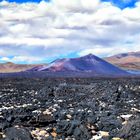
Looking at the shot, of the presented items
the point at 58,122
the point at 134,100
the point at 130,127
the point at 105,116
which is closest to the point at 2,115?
the point at 58,122

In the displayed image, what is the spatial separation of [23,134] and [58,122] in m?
4.82

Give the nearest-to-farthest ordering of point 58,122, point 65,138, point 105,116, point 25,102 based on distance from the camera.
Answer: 1. point 65,138
2. point 58,122
3. point 105,116
4. point 25,102

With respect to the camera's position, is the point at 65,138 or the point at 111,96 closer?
the point at 65,138

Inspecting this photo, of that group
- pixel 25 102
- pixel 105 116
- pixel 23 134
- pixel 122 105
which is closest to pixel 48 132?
pixel 23 134

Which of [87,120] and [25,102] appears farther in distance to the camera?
[25,102]

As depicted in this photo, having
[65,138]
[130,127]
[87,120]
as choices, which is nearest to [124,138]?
[130,127]

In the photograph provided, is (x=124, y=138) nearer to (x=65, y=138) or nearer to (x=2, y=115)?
(x=65, y=138)

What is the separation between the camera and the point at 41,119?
79.7 feet

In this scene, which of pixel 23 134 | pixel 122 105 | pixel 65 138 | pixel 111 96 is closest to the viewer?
pixel 23 134

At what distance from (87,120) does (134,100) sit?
13.4 metres

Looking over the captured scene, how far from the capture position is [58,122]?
23.3 m

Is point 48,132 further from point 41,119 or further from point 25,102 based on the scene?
point 25,102

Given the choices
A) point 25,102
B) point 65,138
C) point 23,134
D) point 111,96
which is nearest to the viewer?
point 23,134

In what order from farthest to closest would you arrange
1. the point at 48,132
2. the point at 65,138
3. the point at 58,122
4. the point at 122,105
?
the point at 122,105, the point at 58,122, the point at 48,132, the point at 65,138
